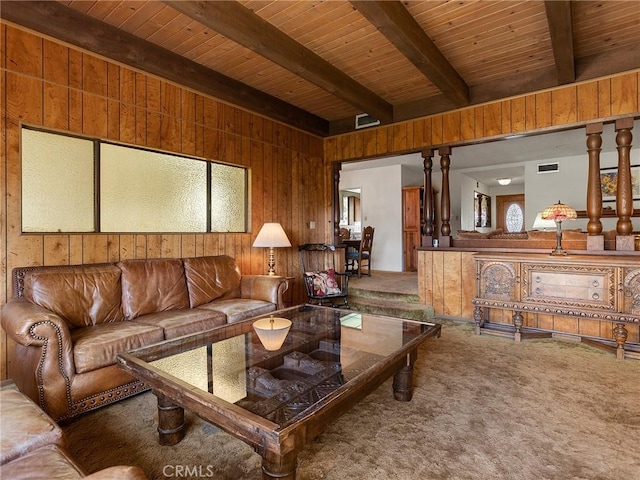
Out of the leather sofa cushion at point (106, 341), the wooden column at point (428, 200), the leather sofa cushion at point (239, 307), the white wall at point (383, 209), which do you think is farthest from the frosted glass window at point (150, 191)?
the white wall at point (383, 209)

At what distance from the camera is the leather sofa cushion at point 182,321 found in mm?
2506

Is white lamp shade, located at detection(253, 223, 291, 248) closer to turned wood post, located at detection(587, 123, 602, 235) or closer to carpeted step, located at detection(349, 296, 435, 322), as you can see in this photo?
carpeted step, located at detection(349, 296, 435, 322)

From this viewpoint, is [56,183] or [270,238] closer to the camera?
[56,183]

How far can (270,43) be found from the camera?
2.84 meters

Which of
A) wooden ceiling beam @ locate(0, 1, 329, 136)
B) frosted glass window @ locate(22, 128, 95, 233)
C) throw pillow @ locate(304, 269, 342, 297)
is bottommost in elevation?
throw pillow @ locate(304, 269, 342, 297)

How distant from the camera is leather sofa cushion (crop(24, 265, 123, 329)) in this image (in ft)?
7.80

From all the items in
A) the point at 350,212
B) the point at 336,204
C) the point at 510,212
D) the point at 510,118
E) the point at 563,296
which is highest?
the point at 510,118

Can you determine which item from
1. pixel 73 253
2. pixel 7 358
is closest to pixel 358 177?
pixel 73 253

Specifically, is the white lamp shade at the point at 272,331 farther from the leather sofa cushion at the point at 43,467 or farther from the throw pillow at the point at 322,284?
the throw pillow at the point at 322,284

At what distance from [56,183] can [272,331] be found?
2088mm

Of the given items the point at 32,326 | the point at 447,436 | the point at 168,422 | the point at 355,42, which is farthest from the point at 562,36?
the point at 32,326

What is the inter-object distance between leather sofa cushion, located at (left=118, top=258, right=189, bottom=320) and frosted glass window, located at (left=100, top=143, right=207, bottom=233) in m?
0.41

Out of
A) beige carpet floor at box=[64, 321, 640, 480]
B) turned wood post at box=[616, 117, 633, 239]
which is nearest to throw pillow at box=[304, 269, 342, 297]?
beige carpet floor at box=[64, 321, 640, 480]

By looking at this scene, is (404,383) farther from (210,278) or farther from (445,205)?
(445,205)
